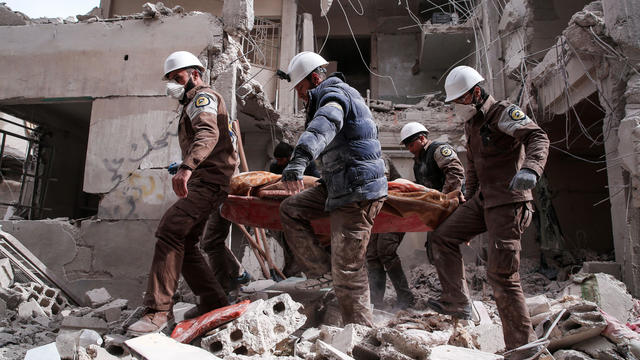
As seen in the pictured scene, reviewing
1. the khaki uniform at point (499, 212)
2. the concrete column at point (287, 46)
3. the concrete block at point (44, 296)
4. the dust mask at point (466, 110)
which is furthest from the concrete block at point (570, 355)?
the concrete column at point (287, 46)

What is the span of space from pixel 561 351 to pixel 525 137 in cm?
131

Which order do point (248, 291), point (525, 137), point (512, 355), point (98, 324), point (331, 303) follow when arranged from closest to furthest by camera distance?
point (512, 355), point (525, 137), point (98, 324), point (331, 303), point (248, 291)

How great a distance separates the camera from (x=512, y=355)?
2.37m

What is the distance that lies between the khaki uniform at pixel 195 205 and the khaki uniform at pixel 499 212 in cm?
178

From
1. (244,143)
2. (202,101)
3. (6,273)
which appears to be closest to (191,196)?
(202,101)

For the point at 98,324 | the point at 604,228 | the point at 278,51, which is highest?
the point at 278,51

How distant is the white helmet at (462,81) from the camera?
309cm

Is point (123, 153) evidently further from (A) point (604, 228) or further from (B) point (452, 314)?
(A) point (604, 228)

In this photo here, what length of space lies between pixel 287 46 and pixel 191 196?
9.69m

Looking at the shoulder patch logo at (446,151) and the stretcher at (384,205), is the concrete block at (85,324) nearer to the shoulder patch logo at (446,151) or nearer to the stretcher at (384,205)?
the stretcher at (384,205)

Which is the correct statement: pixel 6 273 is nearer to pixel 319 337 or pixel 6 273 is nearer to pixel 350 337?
pixel 319 337

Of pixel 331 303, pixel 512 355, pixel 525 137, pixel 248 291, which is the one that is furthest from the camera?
pixel 248 291

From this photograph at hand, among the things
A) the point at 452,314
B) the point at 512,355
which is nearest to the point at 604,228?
the point at 452,314

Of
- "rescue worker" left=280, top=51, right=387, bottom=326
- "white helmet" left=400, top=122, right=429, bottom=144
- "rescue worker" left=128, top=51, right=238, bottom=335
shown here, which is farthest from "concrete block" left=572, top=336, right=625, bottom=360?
"white helmet" left=400, top=122, right=429, bottom=144
